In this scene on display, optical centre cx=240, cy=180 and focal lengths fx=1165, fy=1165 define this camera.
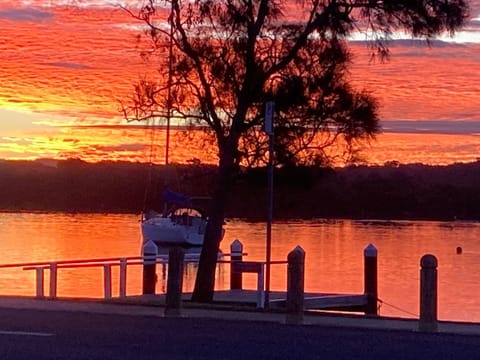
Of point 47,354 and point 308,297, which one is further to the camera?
point 308,297

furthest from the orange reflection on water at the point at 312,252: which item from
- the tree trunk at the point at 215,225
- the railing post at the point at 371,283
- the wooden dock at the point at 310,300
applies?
the tree trunk at the point at 215,225

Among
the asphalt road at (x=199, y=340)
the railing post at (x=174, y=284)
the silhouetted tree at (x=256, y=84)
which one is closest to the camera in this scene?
the asphalt road at (x=199, y=340)

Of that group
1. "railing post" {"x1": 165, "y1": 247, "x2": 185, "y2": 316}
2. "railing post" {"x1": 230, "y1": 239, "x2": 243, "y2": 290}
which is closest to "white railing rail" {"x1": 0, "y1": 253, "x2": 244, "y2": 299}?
"railing post" {"x1": 230, "y1": 239, "x2": 243, "y2": 290}

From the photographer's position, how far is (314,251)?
207 ft

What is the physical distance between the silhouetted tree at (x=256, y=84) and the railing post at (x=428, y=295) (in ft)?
22.2

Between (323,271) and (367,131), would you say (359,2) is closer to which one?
(367,131)

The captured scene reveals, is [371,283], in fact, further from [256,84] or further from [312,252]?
[312,252]

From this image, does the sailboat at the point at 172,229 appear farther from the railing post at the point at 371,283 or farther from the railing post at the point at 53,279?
the railing post at the point at 53,279

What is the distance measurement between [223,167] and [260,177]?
1023mm

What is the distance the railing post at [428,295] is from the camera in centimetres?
1797

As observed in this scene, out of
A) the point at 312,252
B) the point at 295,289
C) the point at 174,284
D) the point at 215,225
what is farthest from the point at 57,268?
the point at 312,252

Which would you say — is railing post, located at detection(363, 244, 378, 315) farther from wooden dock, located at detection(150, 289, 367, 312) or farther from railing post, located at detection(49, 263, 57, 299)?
railing post, located at detection(49, 263, 57, 299)

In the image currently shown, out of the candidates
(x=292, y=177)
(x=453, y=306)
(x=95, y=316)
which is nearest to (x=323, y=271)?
(x=453, y=306)

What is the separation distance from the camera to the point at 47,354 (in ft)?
45.3
